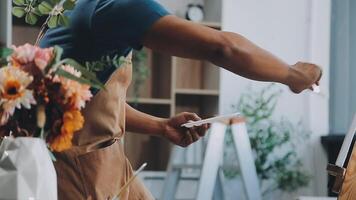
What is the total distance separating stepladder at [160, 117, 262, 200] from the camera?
2877 millimetres

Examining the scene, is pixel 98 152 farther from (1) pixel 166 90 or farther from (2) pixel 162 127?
(1) pixel 166 90

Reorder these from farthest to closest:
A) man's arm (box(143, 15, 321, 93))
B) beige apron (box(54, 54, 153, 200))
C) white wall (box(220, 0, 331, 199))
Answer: white wall (box(220, 0, 331, 199)) < beige apron (box(54, 54, 153, 200)) < man's arm (box(143, 15, 321, 93))

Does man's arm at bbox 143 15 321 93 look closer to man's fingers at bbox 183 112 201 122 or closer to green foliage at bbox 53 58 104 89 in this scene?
green foliage at bbox 53 58 104 89

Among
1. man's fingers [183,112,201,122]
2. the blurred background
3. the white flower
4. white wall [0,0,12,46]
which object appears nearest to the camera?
the white flower

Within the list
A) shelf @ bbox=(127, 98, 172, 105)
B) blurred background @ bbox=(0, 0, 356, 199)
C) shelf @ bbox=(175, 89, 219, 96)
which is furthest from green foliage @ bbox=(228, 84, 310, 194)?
shelf @ bbox=(127, 98, 172, 105)

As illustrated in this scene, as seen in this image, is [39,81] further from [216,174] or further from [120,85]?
[216,174]

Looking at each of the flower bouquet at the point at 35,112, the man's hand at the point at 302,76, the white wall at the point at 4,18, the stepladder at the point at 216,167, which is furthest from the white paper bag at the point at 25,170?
the stepladder at the point at 216,167

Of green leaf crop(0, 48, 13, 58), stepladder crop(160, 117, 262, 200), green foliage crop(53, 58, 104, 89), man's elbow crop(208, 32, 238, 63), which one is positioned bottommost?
stepladder crop(160, 117, 262, 200)

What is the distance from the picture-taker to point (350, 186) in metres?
0.92

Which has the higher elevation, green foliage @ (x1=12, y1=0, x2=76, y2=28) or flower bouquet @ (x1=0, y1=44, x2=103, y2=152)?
green foliage @ (x1=12, y1=0, x2=76, y2=28)

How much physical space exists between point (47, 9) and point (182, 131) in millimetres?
449

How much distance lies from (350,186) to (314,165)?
2615mm

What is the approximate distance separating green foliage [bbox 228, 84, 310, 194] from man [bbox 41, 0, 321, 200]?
6.96 feet

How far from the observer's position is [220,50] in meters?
0.84
